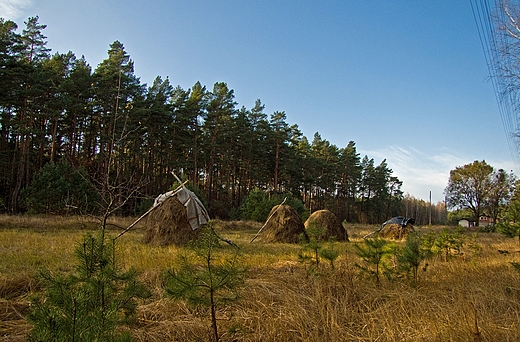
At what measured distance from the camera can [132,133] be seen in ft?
82.3

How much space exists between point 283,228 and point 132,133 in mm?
16558

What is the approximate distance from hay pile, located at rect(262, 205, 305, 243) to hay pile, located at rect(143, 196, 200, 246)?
391 centimetres

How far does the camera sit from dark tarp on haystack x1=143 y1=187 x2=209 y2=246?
10328 millimetres

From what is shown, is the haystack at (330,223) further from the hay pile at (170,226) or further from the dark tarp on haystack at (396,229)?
the hay pile at (170,226)

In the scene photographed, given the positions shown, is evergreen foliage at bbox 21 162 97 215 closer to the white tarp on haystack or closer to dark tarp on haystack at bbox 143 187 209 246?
dark tarp on haystack at bbox 143 187 209 246

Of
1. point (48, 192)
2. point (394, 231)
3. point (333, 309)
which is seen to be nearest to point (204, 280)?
point (333, 309)

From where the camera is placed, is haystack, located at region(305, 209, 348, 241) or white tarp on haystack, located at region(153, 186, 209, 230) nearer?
white tarp on haystack, located at region(153, 186, 209, 230)

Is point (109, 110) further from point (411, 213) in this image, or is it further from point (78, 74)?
point (411, 213)

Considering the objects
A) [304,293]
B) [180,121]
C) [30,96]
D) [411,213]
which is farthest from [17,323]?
[411,213]

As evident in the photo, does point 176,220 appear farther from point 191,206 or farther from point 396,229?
point 396,229

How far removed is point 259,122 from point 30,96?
21280 millimetres

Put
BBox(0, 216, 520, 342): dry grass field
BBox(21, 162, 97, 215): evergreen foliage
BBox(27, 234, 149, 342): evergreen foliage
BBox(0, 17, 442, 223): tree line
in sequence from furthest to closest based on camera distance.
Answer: BBox(0, 17, 442, 223): tree line, BBox(21, 162, 97, 215): evergreen foliage, BBox(0, 216, 520, 342): dry grass field, BBox(27, 234, 149, 342): evergreen foliage

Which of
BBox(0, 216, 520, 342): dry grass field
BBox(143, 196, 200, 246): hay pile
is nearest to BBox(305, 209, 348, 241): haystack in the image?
BBox(143, 196, 200, 246): hay pile

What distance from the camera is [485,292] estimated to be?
13.0 feet
